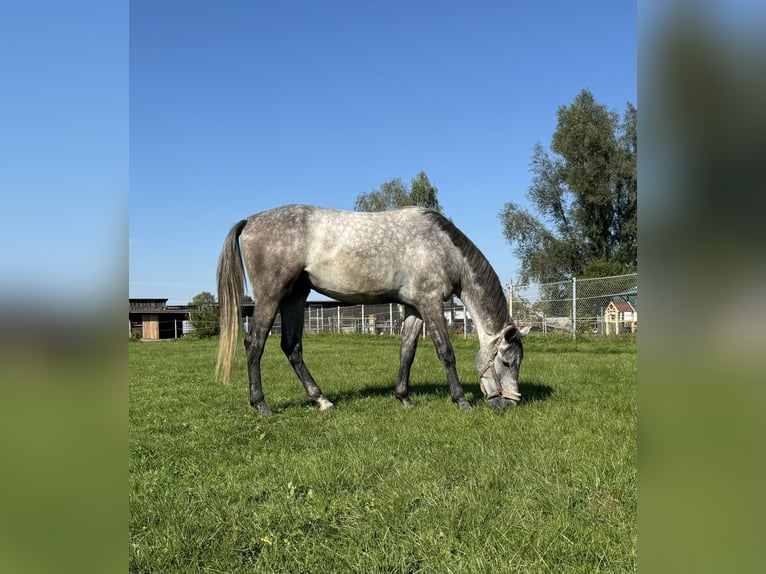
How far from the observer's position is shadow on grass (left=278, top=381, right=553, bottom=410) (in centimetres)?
655

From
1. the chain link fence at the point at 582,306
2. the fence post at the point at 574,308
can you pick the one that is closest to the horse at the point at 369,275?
the chain link fence at the point at 582,306

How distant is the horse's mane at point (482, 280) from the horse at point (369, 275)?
1cm

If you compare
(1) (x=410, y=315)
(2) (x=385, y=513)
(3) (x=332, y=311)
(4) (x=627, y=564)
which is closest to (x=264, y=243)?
(1) (x=410, y=315)

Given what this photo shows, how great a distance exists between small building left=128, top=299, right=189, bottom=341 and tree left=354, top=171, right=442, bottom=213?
16.3 meters

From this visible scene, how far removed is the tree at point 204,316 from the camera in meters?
29.0

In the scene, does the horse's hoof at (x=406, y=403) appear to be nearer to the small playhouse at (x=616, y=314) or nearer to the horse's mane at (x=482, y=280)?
the horse's mane at (x=482, y=280)

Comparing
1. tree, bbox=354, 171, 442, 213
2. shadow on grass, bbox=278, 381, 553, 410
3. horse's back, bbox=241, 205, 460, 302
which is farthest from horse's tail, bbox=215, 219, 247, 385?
tree, bbox=354, 171, 442, 213

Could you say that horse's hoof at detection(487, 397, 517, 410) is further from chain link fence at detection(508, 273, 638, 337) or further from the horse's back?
chain link fence at detection(508, 273, 638, 337)

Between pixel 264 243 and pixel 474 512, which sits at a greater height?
pixel 264 243

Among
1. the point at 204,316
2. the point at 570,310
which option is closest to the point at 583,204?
the point at 570,310
